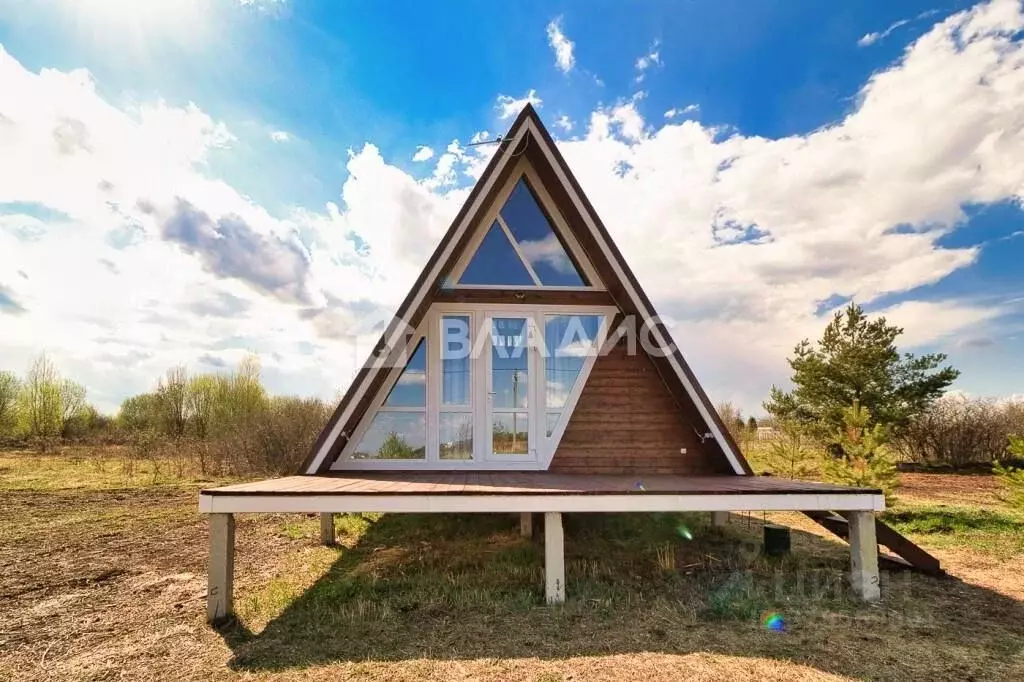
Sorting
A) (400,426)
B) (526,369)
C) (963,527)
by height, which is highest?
(526,369)

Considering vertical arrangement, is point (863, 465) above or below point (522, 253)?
below

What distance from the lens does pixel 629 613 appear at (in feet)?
15.3

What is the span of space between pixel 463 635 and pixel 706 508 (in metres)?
2.50

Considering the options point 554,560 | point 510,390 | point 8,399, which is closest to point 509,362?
point 510,390

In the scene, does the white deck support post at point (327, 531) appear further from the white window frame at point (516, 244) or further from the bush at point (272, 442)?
the bush at point (272, 442)

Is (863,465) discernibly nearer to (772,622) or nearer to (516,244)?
(772,622)

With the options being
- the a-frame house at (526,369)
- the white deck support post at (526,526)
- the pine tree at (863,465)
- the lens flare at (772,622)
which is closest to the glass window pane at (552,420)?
the a-frame house at (526,369)

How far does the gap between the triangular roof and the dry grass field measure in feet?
5.20

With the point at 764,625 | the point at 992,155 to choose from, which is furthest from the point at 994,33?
the point at 764,625

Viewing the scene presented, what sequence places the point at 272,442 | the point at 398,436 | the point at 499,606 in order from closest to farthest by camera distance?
1. the point at 499,606
2. the point at 398,436
3. the point at 272,442

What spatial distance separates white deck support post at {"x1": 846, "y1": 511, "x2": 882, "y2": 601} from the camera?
16.5ft

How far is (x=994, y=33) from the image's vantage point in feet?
24.6

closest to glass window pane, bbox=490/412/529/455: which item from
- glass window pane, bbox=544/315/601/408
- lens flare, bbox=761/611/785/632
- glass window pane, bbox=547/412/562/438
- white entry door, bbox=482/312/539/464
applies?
white entry door, bbox=482/312/539/464

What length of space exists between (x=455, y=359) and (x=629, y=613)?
384 cm
